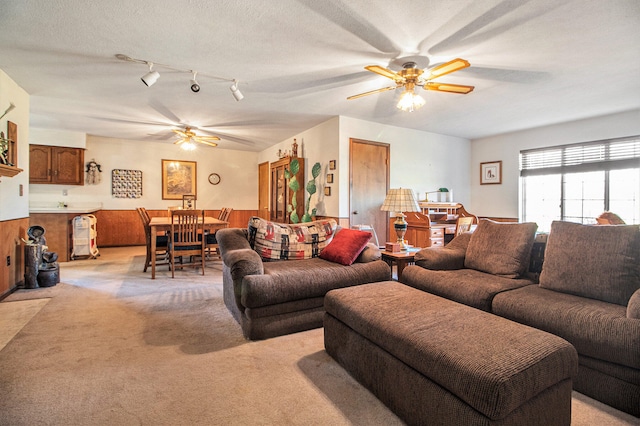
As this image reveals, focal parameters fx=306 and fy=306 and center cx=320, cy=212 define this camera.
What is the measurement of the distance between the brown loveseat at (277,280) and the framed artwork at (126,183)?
5.37 meters

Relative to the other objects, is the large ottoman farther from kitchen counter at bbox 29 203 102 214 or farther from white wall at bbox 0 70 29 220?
kitchen counter at bbox 29 203 102 214

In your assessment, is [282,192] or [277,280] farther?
[282,192]

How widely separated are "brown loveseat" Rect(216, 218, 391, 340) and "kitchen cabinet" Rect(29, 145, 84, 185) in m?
5.41

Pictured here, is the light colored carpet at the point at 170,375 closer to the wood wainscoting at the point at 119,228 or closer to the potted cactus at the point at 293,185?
the potted cactus at the point at 293,185

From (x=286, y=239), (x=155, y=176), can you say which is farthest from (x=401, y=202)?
(x=155, y=176)

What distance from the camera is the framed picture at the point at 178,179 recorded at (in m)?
7.50

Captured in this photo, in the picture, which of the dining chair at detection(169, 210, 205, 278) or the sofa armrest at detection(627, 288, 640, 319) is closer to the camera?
the sofa armrest at detection(627, 288, 640, 319)

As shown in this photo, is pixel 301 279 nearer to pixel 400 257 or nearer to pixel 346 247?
pixel 346 247

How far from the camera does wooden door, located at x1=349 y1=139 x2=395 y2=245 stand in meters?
5.19

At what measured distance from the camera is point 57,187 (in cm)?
649

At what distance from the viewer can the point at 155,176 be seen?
739 cm

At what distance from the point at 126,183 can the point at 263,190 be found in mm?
3190

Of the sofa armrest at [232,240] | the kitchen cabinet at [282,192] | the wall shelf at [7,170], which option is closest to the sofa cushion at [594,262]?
the sofa armrest at [232,240]

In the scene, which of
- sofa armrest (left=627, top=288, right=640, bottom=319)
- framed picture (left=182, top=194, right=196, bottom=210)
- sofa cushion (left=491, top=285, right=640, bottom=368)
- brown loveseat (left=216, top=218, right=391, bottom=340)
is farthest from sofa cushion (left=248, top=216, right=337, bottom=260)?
framed picture (left=182, top=194, right=196, bottom=210)
